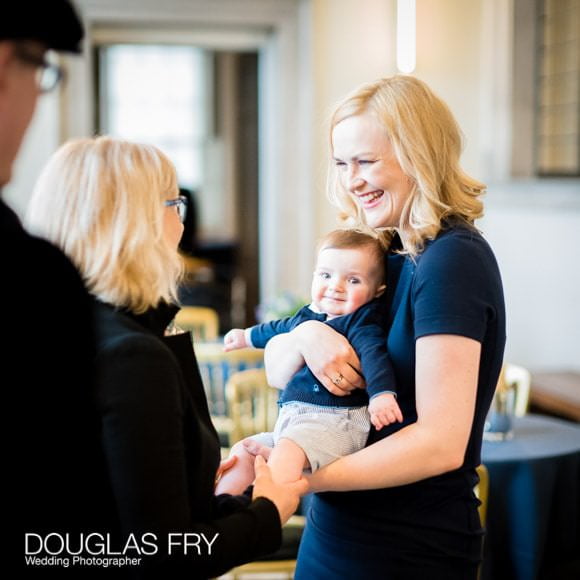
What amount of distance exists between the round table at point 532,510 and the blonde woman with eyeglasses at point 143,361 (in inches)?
85.2

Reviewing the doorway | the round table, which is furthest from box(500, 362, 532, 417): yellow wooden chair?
the doorway

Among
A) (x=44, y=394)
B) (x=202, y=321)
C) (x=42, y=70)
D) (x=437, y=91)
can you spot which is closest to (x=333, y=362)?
(x=44, y=394)

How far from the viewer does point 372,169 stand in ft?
5.09

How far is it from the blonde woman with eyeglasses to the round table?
2.16 metres

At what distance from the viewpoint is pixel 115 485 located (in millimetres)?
1089

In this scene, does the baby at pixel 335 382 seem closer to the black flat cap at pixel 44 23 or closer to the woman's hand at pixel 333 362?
the woman's hand at pixel 333 362

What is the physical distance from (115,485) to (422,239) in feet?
2.22

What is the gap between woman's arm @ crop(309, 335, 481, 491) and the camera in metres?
1.41

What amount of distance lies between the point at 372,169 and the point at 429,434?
1.48ft

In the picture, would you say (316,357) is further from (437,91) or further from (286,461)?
(437,91)

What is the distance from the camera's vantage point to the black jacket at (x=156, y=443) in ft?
3.53

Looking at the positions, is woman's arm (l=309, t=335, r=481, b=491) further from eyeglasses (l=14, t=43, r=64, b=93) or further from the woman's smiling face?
eyeglasses (l=14, t=43, r=64, b=93)

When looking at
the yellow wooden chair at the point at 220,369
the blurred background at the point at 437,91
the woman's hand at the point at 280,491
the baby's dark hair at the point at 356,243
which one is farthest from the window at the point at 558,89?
the woman's hand at the point at 280,491

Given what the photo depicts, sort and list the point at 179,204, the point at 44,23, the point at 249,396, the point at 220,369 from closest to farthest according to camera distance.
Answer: the point at 44,23 → the point at 179,204 → the point at 249,396 → the point at 220,369
